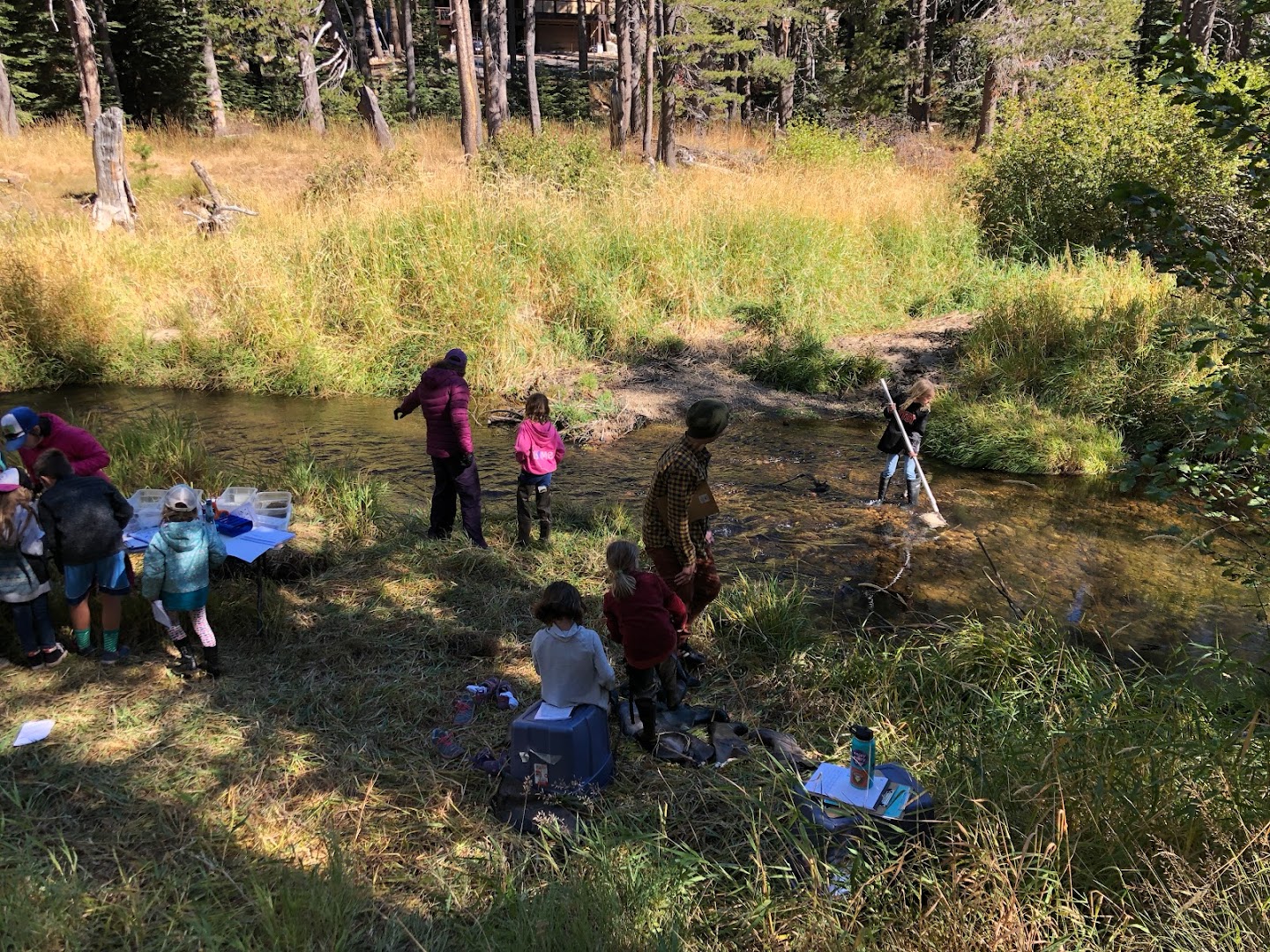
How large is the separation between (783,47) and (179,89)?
21.4 meters

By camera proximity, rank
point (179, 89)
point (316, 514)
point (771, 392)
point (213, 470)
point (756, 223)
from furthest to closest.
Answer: point (179, 89)
point (756, 223)
point (771, 392)
point (213, 470)
point (316, 514)

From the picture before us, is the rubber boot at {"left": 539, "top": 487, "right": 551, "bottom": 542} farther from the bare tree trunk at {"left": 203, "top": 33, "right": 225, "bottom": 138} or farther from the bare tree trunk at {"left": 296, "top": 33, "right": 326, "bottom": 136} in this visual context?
the bare tree trunk at {"left": 203, "top": 33, "right": 225, "bottom": 138}

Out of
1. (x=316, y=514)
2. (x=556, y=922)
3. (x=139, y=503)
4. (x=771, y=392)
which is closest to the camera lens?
(x=556, y=922)

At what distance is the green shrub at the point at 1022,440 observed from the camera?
948 centimetres

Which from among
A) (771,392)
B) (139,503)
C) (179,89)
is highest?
(179,89)

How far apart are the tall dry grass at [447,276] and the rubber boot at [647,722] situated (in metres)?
8.31

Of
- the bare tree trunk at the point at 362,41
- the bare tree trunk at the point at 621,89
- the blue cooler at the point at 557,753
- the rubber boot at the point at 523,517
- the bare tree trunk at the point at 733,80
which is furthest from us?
the bare tree trunk at the point at 362,41

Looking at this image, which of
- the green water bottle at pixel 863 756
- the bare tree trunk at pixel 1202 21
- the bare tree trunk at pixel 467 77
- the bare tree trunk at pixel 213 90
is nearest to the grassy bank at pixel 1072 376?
the green water bottle at pixel 863 756

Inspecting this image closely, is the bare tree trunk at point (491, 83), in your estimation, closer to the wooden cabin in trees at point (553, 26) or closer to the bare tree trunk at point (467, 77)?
the bare tree trunk at point (467, 77)

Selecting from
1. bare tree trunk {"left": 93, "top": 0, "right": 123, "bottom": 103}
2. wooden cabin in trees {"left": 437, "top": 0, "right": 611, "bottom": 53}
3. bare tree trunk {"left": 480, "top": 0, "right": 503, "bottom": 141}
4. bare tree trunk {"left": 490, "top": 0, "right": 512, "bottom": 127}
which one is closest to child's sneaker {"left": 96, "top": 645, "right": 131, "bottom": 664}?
bare tree trunk {"left": 490, "top": 0, "right": 512, "bottom": 127}

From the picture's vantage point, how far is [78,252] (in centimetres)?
1334

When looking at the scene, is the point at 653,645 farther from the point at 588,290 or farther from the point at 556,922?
the point at 588,290

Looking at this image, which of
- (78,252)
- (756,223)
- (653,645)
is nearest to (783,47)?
(756,223)

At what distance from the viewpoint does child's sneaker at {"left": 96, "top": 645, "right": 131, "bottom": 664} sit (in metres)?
4.82
